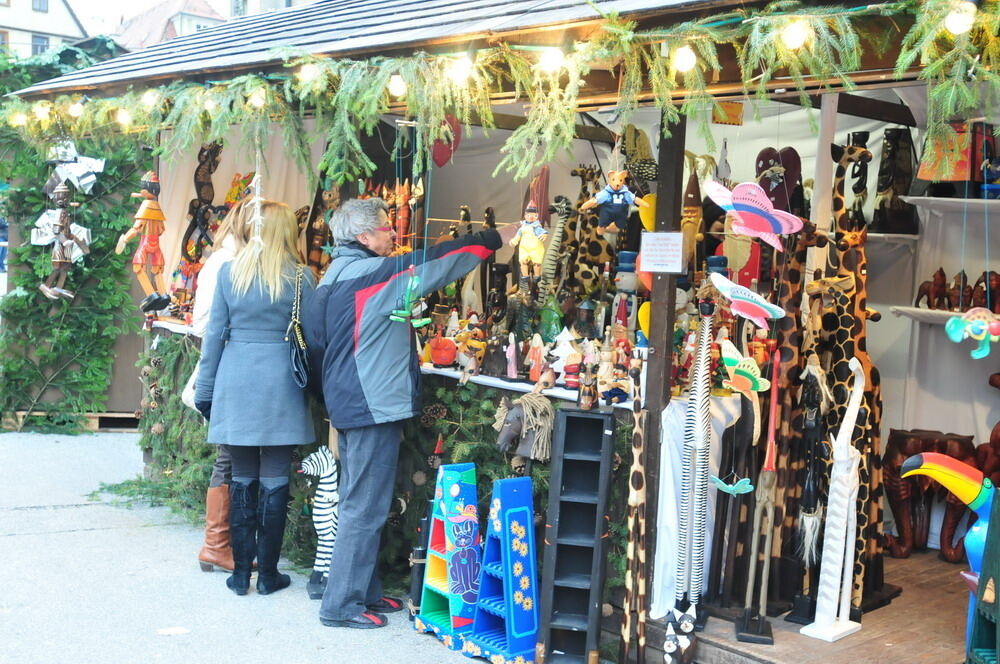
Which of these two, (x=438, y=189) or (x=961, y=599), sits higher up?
(x=438, y=189)

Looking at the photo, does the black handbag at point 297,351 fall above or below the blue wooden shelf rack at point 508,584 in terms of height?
above

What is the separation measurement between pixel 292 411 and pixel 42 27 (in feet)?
125

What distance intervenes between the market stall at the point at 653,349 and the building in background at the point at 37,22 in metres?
35.6

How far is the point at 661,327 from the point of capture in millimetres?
4590

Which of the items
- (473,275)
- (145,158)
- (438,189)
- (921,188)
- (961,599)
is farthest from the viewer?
(145,158)

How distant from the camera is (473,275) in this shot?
6578 millimetres

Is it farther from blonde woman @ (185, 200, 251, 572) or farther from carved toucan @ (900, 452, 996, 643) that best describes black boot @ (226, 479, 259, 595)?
carved toucan @ (900, 452, 996, 643)

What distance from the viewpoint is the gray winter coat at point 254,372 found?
5.25 m

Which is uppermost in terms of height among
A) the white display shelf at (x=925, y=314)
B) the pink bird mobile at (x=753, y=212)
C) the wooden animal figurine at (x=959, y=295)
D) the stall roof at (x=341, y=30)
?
the stall roof at (x=341, y=30)

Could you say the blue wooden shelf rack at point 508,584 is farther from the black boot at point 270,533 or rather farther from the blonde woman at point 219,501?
the blonde woman at point 219,501

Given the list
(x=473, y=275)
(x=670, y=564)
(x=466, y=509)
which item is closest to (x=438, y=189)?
(x=473, y=275)

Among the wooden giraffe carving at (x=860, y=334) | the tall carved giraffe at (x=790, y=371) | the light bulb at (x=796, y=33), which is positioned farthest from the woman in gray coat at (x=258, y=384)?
the light bulb at (x=796, y=33)

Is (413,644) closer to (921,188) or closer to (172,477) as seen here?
(172,477)

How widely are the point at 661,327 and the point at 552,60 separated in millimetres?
1222
